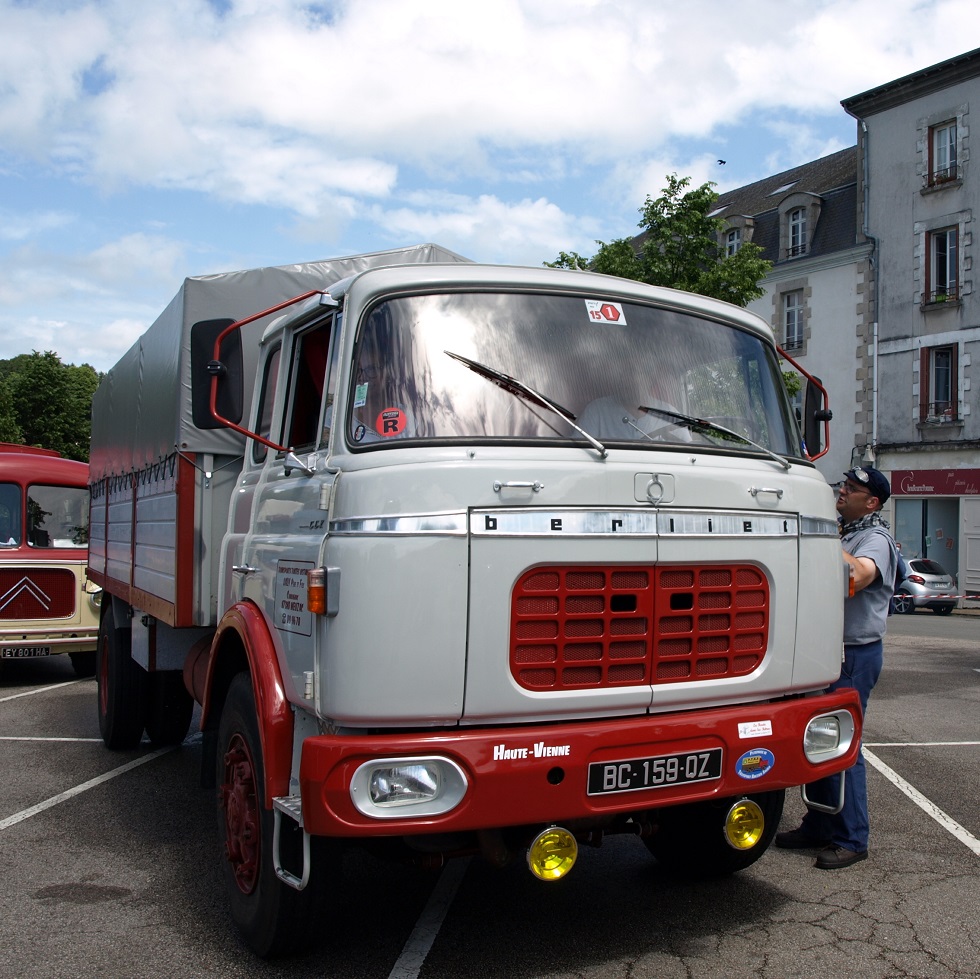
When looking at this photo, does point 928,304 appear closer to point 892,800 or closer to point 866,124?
point 866,124

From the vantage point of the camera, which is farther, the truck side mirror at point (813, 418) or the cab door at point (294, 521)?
the truck side mirror at point (813, 418)

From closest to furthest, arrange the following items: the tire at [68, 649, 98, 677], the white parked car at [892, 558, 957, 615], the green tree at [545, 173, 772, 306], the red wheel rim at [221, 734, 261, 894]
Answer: the red wheel rim at [221, 734, 261, 894], the tire at [68, 649, 98, 677], the green tree at [545, 173, 772, 306], the white parked car at [892, 558, 957, 615]

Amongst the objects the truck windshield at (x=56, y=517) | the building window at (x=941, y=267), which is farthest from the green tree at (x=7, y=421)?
the truck windshield at (x=56, y=517)

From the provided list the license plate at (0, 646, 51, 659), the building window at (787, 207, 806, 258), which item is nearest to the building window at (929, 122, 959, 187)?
the building window at (787, 207, 806, 258)

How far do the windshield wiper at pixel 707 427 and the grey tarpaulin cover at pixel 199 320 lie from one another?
5.77ft

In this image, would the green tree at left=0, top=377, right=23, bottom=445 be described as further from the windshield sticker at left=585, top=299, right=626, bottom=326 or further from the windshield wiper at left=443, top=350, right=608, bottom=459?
the windshield wiper at left=443, top=350, right=608, bottom=459

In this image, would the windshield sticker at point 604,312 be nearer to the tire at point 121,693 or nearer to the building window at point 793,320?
the tire at point 121,693

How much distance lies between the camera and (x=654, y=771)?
3.72m

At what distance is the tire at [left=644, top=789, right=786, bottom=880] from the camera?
4.82 m

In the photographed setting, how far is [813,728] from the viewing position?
Answer: 412 centimetres

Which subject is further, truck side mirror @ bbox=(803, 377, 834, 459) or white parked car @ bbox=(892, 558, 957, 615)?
white parked car @ bbox=(892, 558, 957, 615)

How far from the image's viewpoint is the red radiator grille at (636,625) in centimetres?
364

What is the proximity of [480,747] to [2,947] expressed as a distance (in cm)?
218

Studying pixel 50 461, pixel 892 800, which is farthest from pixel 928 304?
pixel 892 800
